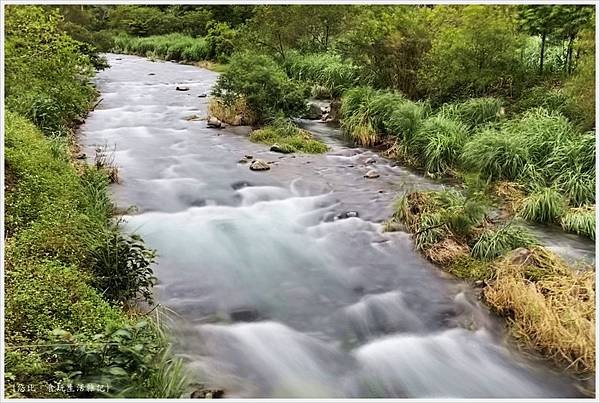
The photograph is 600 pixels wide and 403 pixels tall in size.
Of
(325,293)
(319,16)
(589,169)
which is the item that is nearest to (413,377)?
(325,293)

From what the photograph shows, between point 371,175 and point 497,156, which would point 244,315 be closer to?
point 371,175

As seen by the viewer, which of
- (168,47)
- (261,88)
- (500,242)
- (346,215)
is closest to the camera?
(500,242)

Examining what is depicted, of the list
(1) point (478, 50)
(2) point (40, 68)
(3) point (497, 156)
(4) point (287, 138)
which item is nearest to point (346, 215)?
(3) point (497, 156)

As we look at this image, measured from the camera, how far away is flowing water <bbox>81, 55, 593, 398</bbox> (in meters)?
5.48

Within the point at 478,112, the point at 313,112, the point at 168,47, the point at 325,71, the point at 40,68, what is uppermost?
the point at 40,68

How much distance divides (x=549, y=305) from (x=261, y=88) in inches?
379

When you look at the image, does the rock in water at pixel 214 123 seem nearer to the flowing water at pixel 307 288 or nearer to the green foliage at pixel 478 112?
the flowing water at pixel 307 288

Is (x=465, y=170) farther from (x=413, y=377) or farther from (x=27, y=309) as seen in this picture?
(x=27, y=309)

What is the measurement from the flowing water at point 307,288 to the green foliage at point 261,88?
2445 millimetres

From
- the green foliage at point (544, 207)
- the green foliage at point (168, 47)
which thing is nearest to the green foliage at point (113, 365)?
A: the green foliage at point (544, 207)

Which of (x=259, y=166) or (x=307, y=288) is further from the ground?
(x=259, y=166)

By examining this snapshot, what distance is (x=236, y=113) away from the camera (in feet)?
48.9

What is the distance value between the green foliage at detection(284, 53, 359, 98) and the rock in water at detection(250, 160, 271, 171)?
5617mm

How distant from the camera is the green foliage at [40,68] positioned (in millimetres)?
8656
